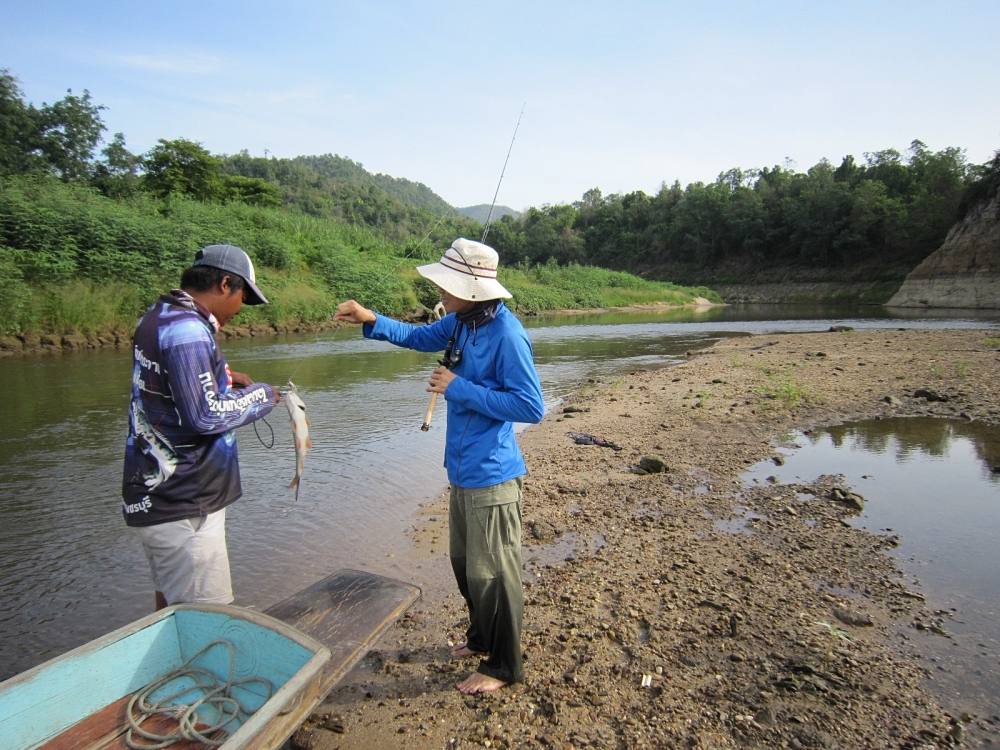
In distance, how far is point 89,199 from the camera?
2441cm

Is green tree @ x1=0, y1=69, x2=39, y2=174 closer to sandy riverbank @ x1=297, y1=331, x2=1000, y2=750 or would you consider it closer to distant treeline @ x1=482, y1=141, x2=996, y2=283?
sandy riverbank @ x1=297, y1=331, x2=1000, y2=750

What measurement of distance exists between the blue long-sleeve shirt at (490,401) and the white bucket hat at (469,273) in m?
0.15

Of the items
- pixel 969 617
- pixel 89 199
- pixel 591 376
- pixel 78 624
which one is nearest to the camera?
pixel 969 617

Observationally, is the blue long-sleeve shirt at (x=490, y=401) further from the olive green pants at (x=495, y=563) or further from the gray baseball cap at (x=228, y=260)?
the gray baseball cap at (x=228, y=260)

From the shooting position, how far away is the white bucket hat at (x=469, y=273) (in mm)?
2879

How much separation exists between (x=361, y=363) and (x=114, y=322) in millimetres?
8649

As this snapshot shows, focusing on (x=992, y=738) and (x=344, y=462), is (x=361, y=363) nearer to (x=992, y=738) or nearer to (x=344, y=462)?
(x=344, y=462)

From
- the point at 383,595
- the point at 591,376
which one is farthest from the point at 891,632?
the point at 591,376

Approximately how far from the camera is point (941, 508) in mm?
5883

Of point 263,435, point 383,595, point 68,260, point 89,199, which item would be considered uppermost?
point 89,199

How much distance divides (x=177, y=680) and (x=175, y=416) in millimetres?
1256

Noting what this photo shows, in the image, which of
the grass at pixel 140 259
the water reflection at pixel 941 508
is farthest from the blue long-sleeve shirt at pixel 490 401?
the grass at pixel 140 259

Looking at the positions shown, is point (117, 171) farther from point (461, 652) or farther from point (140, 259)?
point (461, 652)

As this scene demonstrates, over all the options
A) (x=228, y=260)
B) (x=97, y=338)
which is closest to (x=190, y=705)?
(x=228, y=260)
